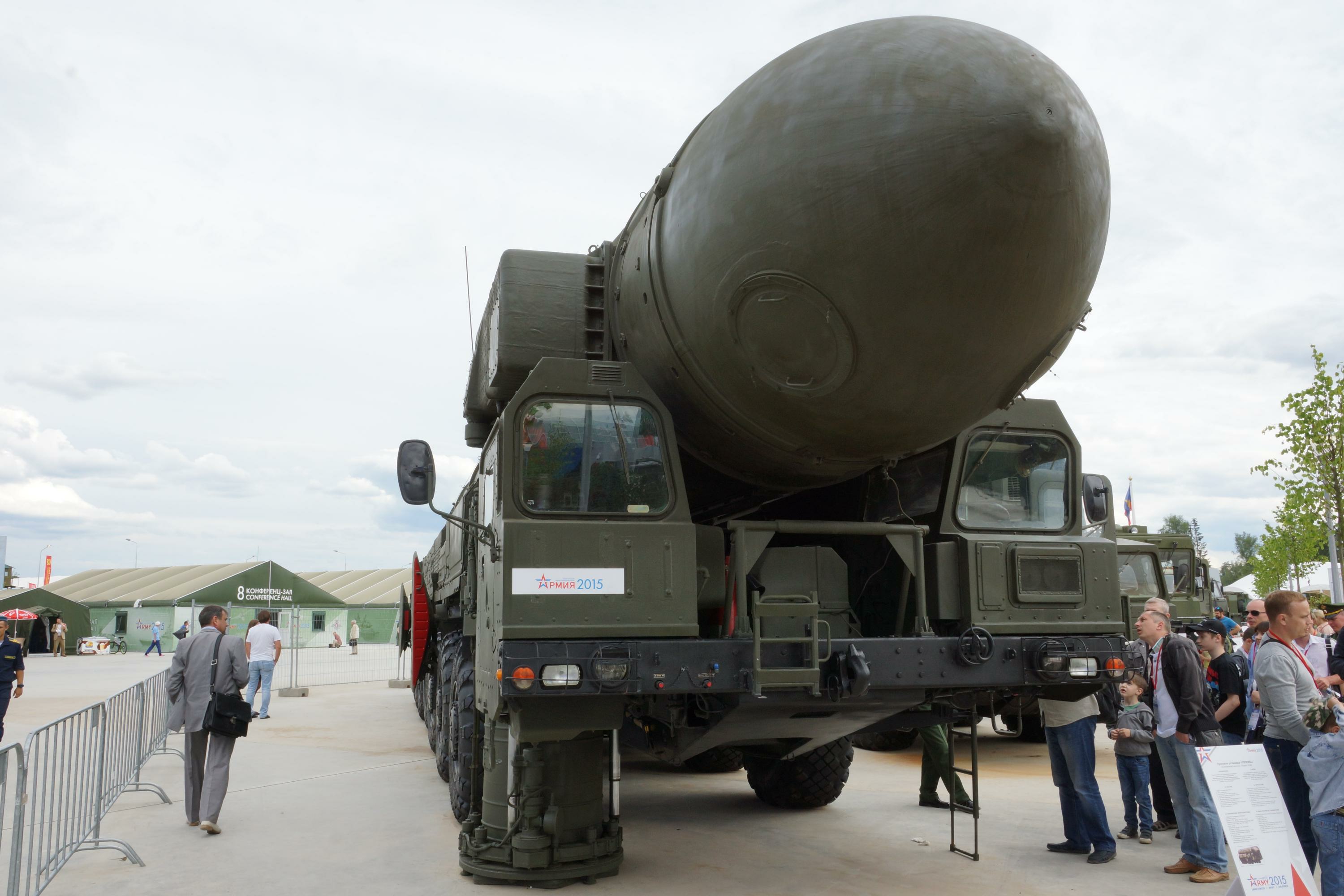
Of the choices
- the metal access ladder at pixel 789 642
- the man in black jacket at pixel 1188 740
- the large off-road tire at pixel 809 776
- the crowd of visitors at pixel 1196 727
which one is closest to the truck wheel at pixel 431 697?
the large off-road tire at pixel 809 776

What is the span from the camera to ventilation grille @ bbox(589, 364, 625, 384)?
480 centimetres

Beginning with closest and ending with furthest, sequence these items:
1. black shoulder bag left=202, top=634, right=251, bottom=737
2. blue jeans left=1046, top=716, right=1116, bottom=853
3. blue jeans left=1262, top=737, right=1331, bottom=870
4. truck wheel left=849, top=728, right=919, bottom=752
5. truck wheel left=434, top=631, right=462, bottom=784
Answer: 1. blue jeans left=1262, top=737, right=1331, bottom=870
2. blue jeans left=1046, top=716, right=1116, bottom=853
3. black shoulder bag left=202, top=634, right=251, bottom=737
4. truck wheel left=434, top=631, right=462, bottom=784
5. truck wheel left=849, top=728, right=919, bottom=752

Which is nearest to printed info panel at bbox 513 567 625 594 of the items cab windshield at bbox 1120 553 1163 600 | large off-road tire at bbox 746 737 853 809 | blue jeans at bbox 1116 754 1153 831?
large off-road tire at bbox 746 737 853 809

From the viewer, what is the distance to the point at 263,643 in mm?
13172

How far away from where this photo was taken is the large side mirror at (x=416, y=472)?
484 cm

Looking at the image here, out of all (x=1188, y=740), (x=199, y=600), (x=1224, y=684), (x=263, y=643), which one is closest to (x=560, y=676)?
(x=1188, y=740)

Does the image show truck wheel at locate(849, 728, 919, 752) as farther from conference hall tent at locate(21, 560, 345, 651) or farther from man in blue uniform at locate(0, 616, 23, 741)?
conference hall tent at locate(21, 560, 345, 651)

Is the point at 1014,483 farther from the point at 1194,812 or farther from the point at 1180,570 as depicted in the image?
the point at 1180,570

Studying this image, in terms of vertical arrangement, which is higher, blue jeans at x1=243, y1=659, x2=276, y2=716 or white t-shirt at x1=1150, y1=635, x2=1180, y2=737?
white t-shirt at x1=1150, y1=635, x2=1180, y2=737

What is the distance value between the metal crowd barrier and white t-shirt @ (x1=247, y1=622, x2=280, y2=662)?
191 inches

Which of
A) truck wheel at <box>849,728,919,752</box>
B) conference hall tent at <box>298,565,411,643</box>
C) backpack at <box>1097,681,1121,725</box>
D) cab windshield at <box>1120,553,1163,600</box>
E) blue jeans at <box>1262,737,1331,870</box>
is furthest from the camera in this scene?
conference hall tent at <box>298,565,411,643</box>

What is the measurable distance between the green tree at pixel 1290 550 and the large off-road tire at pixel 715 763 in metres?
12.3

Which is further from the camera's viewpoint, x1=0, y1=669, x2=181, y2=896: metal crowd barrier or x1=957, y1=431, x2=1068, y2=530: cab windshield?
x1=957, y1=431, x2=1068, y2=530: cab windshield

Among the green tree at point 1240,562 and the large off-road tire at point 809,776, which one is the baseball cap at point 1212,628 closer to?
the large off-road tire at point 809,776
